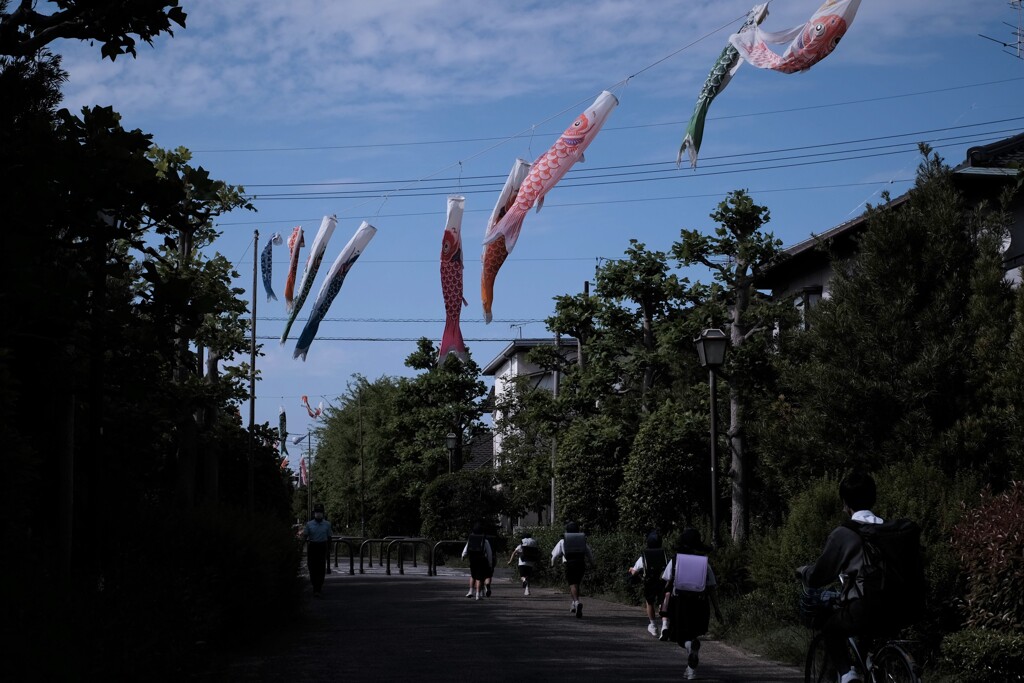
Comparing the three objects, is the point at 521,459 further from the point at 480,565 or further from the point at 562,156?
the point at 562,156

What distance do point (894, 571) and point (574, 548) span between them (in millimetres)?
14288

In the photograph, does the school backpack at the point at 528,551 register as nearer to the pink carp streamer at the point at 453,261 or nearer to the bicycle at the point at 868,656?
the pink carp streamer at the point at 453,261

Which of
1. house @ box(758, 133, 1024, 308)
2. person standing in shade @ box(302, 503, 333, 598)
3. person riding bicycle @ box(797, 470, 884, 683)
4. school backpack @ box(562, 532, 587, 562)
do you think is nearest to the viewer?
person riding bicycle @ box(797, 470, 884, 683)

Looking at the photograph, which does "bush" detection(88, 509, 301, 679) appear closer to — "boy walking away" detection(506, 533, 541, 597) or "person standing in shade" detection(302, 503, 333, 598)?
"person standing in shade" detection(302, 503, 333, 598)

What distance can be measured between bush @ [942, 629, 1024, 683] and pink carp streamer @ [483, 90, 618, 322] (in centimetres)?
995

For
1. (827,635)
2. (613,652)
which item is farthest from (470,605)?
(827,635)

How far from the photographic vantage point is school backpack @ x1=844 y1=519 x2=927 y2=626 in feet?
25.0

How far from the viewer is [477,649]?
1489 cm

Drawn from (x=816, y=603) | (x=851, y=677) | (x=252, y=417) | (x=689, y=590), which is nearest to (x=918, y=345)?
(x=689, y=590)

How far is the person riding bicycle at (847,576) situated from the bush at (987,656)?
9.97 ft

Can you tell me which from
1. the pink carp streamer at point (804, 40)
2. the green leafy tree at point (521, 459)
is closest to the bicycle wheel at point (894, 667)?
the pink carp streamer at point (804, 40)

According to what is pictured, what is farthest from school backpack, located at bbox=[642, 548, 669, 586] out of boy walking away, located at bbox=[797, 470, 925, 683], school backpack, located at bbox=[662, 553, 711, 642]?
boy walking away, located at bbox=[797, 470, 925, 683]

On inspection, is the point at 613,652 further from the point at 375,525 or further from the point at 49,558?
the point at 375,525

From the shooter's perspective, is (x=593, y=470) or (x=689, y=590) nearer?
(x=689, y=590)
